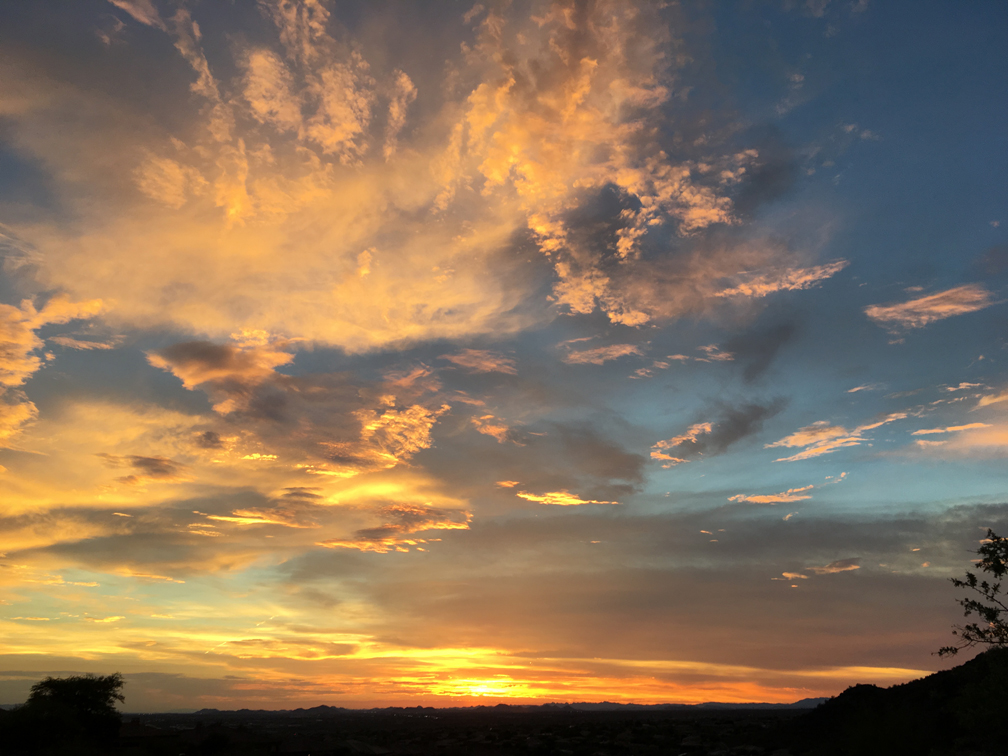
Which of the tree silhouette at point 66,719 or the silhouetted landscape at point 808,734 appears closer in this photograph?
the silhouetted landscape at point 808,734

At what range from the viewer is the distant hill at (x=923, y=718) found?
2755cm

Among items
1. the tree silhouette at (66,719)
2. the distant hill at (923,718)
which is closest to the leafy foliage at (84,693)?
the tree silhouette at (66,719)

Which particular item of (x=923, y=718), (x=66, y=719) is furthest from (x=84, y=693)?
(x=923, y=718)

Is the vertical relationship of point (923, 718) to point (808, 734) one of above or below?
above

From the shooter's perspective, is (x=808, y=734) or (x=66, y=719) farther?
(x=808, y=734)

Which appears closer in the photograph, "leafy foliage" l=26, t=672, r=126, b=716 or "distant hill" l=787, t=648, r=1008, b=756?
"distant hill" l=787, t=648, r=1008, b=756

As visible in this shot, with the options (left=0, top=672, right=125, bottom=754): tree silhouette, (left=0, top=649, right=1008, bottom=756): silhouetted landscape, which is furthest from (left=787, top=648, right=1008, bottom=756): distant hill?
(left=0, top=672, right=125, bottom=754): tree silhouette

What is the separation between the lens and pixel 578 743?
10338 cm

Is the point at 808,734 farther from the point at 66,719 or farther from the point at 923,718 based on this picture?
the point at 66,719

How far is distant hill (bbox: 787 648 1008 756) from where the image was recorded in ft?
90.4

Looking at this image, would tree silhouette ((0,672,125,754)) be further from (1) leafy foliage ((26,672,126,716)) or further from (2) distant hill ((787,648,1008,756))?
(2) distant hill ((787,648,1008,756))

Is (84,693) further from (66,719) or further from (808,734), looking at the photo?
(808,734)

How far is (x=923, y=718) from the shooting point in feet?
180

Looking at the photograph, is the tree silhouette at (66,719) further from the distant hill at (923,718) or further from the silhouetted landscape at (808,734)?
the distant hill at (923,718)
